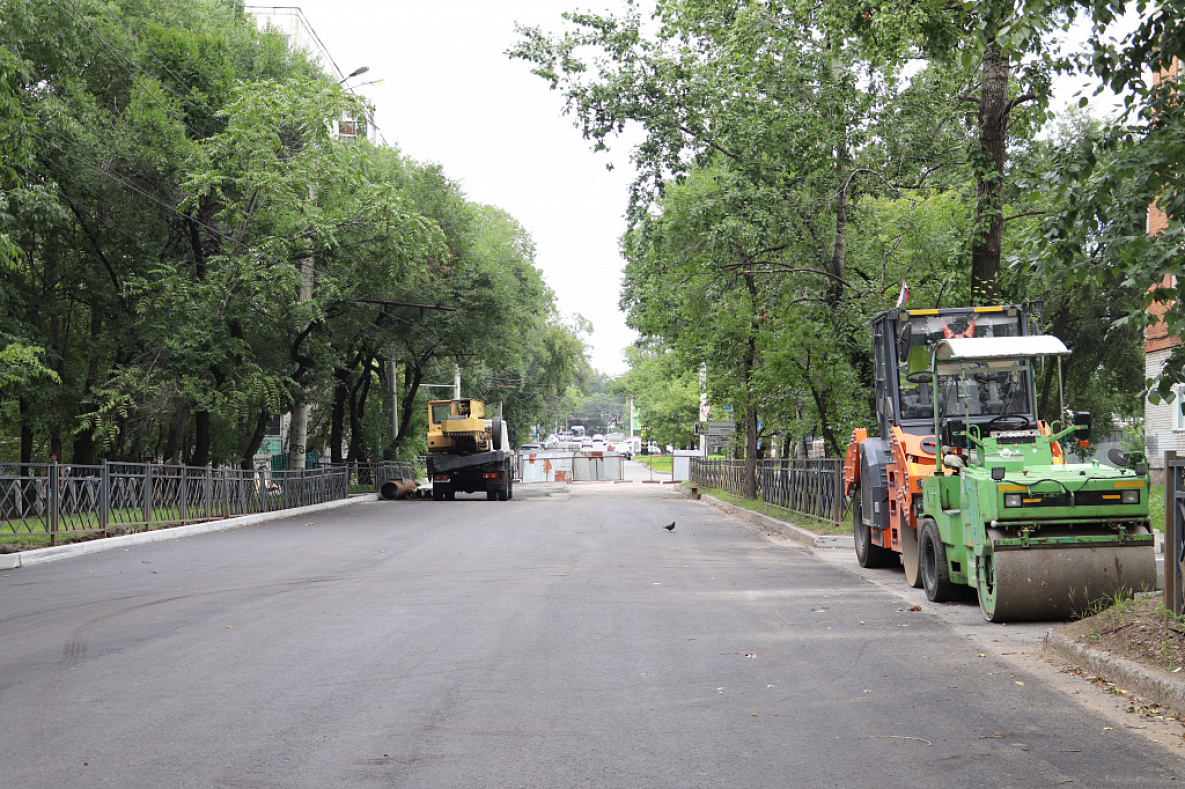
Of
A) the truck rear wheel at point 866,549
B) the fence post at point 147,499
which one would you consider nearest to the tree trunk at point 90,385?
the fence post at point 147,499

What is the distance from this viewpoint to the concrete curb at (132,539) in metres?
15.6

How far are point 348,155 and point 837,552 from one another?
17876 mm

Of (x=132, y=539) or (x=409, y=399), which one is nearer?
(x=132, y=539)

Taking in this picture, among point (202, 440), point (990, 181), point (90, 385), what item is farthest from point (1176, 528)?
point (90, 385)

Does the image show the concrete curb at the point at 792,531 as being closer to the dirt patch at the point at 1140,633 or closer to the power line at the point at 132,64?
the dirt patch at the point at 1140,633

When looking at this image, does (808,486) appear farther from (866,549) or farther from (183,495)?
(183,495)

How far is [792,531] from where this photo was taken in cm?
2084

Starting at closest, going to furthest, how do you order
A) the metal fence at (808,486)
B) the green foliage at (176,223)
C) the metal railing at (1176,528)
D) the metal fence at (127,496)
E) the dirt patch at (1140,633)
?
the dirt patch at (1140,633) < the metal railing at (1176,528) < the metal fence at (127,496) < the metal fence at (808,486) < the green foliage at (176,223)

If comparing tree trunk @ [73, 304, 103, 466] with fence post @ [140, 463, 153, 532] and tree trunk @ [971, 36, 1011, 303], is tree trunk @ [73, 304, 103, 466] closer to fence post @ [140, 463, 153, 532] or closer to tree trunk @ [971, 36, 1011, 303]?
fence post @ [140, 463, 153, 532]

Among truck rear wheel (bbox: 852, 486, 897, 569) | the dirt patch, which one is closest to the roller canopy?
the dirt patch

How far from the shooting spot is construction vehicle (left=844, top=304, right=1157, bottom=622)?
9477mm

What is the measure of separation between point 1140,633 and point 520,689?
448 centimetres

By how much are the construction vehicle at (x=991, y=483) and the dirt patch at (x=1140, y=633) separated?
32.5 inches

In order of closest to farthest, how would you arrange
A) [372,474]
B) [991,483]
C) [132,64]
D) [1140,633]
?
[1140,633]
[991,483]
[132,64]
[372,474]
